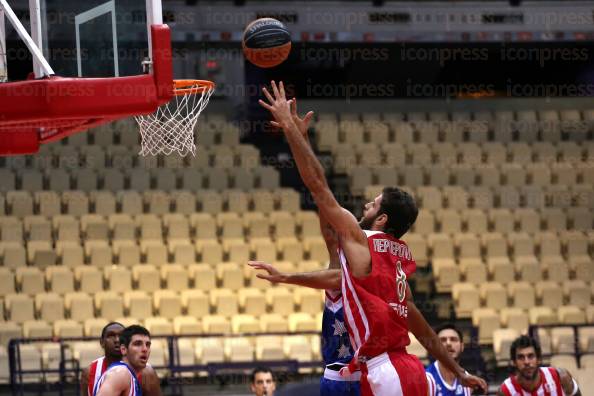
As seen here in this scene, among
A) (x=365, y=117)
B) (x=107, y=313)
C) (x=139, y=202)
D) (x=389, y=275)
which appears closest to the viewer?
(x=389, y=275)

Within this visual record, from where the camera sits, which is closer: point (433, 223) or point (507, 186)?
point (433, 223)

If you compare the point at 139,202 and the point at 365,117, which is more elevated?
the point at 365,117

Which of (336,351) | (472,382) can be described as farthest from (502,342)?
(472,382)

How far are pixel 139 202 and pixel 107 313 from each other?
74.2 inches

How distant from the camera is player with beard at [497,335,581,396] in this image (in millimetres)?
6801

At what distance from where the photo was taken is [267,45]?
591 centimetres

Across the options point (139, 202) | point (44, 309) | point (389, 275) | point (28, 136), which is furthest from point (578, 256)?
point (389, 275)

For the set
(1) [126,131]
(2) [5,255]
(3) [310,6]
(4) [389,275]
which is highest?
(3) [310,6]

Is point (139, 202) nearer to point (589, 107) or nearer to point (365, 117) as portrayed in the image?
point (365, 117)

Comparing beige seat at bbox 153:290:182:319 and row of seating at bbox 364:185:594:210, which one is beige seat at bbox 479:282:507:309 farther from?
beige seat at bbox 153:290:182:319

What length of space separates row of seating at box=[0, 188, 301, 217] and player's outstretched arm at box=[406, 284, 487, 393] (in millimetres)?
8010

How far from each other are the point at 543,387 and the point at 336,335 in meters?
2.45

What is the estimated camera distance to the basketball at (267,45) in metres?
5.89

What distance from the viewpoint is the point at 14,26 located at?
18.7ft
